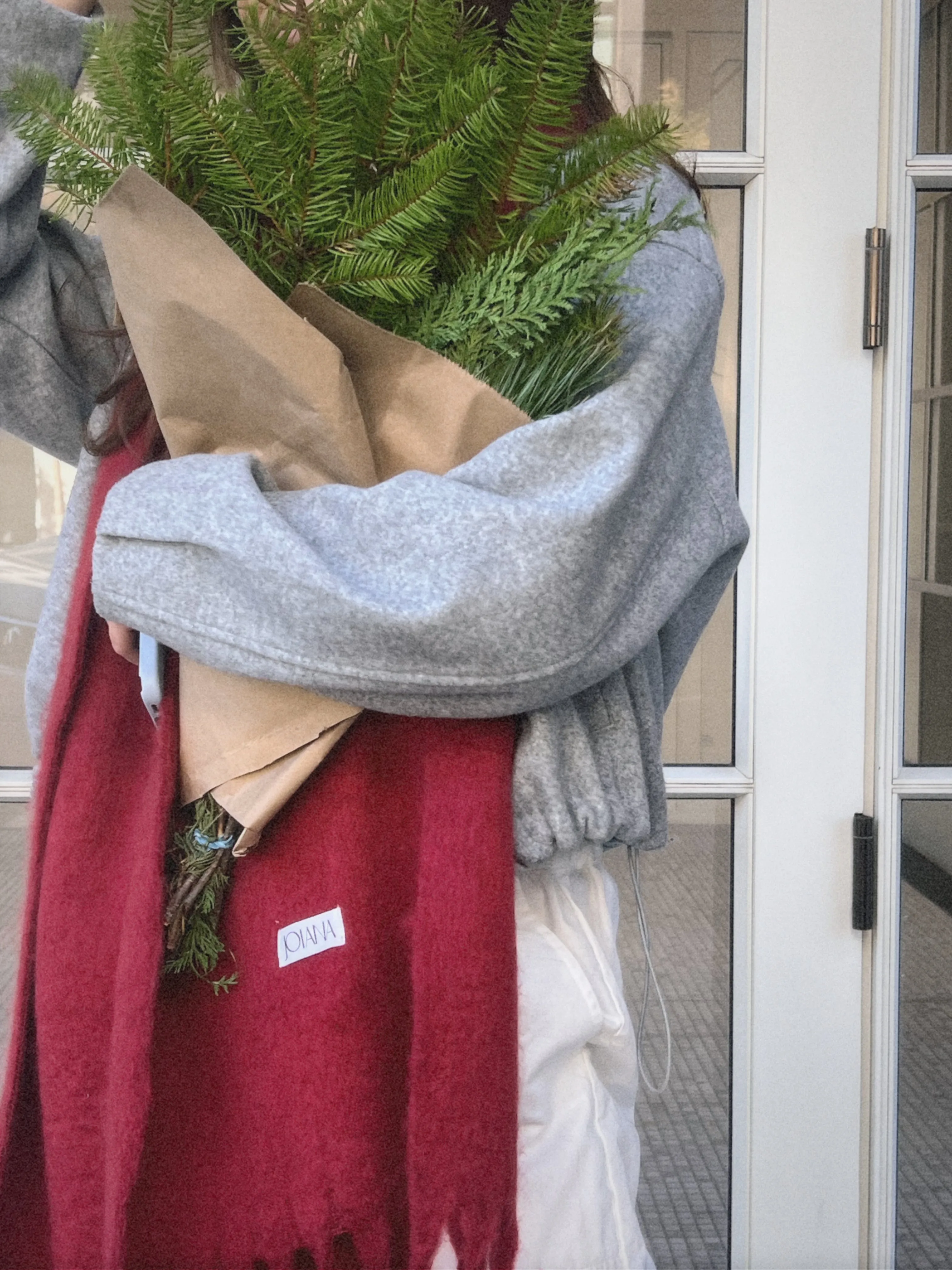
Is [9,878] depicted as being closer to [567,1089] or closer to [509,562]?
[567,1089]

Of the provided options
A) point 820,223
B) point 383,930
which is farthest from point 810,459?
point 383,930

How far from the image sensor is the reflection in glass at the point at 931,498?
Result: 1.27m

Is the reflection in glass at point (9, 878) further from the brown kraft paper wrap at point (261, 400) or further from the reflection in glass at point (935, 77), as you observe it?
the reflection in glass at point (935, 77)

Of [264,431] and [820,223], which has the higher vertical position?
[820,223]

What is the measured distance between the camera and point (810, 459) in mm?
1260

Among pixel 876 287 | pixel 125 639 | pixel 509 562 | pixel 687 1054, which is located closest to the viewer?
pixel 509 562

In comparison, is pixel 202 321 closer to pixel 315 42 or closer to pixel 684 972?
pixel 315 42

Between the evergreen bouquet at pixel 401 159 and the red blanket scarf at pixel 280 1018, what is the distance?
186mm

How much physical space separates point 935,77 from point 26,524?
1.12 m

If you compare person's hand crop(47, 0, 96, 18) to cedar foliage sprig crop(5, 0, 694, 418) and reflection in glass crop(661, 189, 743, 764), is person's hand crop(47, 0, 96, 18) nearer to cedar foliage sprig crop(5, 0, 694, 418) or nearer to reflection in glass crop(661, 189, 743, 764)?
cedar foliage sprig crop(5, 0, 694, 418)

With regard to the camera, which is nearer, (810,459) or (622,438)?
(622,438)

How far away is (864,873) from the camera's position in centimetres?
128

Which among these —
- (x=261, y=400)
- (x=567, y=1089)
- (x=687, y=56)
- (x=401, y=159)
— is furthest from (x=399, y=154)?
(x=687, y=56)

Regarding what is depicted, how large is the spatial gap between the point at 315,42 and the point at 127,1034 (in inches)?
21.5
